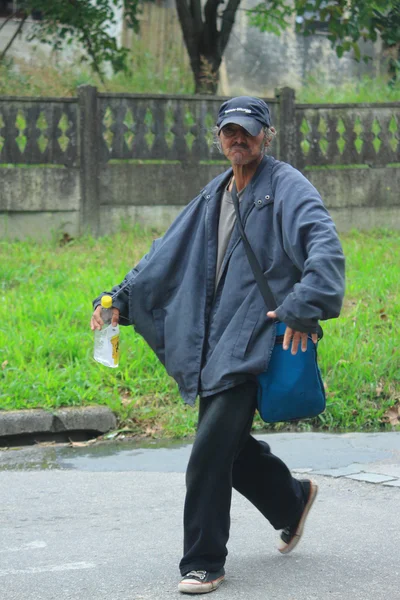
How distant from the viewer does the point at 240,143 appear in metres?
4.02

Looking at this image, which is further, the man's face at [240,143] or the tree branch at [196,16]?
the tree branch at [196,16]

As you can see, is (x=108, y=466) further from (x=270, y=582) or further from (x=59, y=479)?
(x=270, y=582)

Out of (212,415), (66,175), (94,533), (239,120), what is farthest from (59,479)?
(66,175)

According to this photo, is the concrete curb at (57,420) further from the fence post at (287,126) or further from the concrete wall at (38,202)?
the fence post at (287,126)

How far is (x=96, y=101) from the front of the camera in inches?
428

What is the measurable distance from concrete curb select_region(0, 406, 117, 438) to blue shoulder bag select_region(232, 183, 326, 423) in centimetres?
319

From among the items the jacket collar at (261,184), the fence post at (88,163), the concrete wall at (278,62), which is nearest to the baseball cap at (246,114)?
the jacket collar at (261,184)

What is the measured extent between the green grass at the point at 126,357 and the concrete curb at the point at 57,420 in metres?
0.09

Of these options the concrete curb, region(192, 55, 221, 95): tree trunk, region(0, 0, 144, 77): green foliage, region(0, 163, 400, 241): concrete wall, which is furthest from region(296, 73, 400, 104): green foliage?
the concrete curb

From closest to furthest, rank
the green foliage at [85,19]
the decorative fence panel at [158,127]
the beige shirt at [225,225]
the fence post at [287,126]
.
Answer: the beige shirt at [225,225] < the decorative fence panel at [158,127] < the fence post at [287,126] < the green foliage at [85,19]

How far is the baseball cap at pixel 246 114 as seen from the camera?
155 inches

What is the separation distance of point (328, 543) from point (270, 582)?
60 centimetres

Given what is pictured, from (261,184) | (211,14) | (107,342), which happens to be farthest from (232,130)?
(211,14)

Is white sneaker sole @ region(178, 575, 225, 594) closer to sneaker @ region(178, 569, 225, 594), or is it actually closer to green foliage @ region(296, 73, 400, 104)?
sneaker @ region(178, 569, 225, 594)
